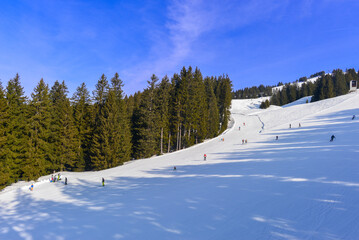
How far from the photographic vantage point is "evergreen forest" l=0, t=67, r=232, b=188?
26.4m

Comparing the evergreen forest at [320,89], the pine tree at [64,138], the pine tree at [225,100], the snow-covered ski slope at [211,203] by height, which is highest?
the evergreen forest at [320,89]

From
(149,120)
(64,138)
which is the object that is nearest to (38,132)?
→ (64,138)

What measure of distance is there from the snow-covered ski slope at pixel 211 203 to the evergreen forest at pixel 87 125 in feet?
24.0

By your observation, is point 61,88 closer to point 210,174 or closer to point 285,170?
point 210,174

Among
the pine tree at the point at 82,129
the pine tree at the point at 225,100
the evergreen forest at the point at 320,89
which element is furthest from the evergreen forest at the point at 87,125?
the evergreen forest at the point at 320,89

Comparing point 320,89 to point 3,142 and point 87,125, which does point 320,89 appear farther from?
point 3,142

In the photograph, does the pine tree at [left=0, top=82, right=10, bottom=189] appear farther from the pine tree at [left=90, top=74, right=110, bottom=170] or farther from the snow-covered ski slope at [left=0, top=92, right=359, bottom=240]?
the pine tree at [left=90, top=74, right=110, bottom=170]

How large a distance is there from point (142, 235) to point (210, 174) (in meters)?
11.3

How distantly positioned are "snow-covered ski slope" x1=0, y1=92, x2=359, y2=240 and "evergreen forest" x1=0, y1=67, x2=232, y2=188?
7329 millimetres

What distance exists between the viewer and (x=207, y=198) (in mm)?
12594

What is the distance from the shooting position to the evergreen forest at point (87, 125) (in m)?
26.4

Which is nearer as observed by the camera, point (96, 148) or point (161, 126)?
point (96, 148)

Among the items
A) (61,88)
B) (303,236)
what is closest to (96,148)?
(61,88)

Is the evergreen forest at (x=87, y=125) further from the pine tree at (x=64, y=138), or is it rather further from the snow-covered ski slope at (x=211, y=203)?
the snow-covered ski slope at (x=211, y=203)
